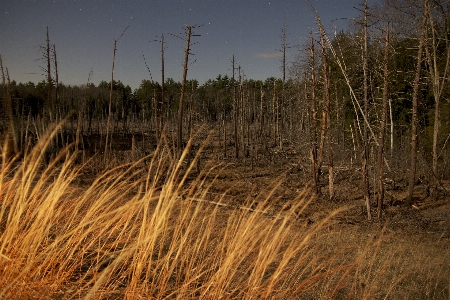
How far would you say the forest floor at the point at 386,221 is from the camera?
4.99 metres

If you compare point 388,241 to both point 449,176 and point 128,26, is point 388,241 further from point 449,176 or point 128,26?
point 128,26

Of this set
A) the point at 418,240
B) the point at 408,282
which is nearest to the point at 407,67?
the point at 418,240

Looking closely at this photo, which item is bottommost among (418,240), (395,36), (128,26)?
(418,240)

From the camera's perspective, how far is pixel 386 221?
5.82 metres

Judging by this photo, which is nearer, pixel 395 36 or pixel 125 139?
pixel 395 36

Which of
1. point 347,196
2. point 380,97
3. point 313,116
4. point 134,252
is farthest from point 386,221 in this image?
point 380,97

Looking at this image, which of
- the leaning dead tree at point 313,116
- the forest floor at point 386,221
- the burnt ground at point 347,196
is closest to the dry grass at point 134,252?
the forest floor at point 386,221

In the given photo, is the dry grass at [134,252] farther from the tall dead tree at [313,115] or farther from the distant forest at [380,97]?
the tall dead tree at [313,115]

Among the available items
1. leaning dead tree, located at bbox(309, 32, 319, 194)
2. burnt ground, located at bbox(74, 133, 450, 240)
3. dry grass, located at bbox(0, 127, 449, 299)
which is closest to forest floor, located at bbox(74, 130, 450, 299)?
burnt ground, located at bbox(74, 133, 450, 240)

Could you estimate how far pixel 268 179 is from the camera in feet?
54.1

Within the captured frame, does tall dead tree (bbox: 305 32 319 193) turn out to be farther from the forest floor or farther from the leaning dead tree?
the forest floor

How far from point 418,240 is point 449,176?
905 cm

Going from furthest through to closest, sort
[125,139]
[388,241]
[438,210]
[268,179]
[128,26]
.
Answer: [125,139] → [268,179] → [128,26] → [438,210] → [388,241]

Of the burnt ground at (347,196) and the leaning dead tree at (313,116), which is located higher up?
the leaning dead tree at (313,116)
